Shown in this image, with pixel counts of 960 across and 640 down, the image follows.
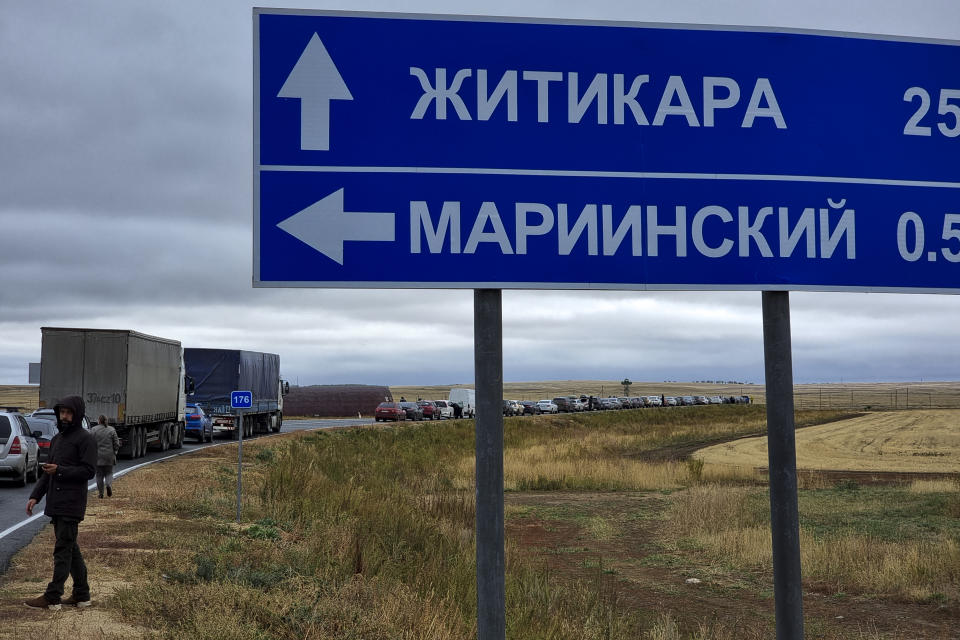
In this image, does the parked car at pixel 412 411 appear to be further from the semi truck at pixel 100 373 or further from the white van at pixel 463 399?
the semi truck at pixel 100 373

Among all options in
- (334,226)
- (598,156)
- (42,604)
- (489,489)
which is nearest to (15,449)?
(42,604)

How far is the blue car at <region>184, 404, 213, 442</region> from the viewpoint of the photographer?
1662 inches

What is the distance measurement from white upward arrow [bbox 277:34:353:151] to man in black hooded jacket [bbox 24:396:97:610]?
21.4ft

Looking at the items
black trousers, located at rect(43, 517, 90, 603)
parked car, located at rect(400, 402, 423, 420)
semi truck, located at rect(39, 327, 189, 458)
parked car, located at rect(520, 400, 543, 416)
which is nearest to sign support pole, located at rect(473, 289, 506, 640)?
black trousers, located at rect(43, 517, 90, 603)

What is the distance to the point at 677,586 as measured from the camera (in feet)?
49.6

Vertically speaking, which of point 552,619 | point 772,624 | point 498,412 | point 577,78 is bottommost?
point 772,624

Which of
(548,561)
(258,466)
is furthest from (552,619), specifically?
(258,466)

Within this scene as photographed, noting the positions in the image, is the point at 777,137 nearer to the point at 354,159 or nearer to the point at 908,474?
the point at 354,159

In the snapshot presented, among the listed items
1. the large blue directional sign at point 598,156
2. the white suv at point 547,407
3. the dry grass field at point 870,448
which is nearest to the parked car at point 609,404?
the white suv at point 547,407

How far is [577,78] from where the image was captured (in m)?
4.02

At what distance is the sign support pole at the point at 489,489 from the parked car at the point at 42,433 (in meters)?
23.3

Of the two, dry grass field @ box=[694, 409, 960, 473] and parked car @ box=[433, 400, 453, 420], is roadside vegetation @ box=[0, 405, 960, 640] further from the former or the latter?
parked car @ box=[433, 400, 453, 420]

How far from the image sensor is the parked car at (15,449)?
21422 mm

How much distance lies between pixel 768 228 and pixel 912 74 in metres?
1.03
